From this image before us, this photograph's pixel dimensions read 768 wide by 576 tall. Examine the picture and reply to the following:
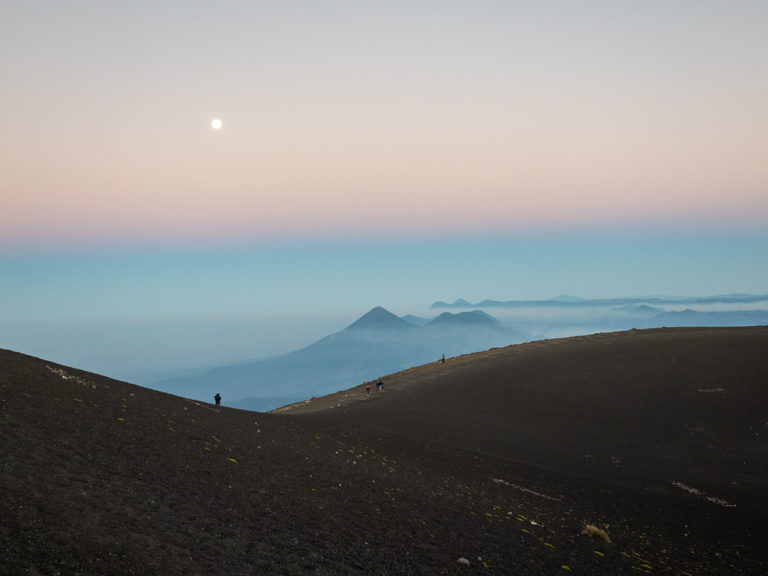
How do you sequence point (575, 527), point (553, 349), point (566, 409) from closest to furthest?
point (575, 527), point (566, 409), point (553, 349)

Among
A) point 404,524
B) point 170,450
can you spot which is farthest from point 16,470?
point 404,524

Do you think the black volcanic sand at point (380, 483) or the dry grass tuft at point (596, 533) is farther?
the dry grass tuft at point (596, 533)

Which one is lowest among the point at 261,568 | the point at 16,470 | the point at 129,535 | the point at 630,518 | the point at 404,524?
the point at 630,518

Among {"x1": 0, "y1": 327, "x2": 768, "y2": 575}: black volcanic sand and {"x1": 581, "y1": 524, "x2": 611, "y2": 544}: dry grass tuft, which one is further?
{"x1": 581, "y1": 524, "x2": 611, "y2": 544}: dry grass tuft

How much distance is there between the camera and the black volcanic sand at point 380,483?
29.7ft

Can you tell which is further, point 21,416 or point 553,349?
point 553,349

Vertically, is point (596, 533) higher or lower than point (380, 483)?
lower

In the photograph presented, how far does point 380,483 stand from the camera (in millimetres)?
17438

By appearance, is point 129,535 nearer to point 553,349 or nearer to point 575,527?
point 575,527

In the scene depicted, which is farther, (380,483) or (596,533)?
(380,483)

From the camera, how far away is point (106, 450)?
1309 centimetres

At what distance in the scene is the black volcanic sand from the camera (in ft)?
29.7

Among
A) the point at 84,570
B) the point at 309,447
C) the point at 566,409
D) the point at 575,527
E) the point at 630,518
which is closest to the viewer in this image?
the point at 84,570

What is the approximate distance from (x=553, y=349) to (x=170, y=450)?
52.5 meters
